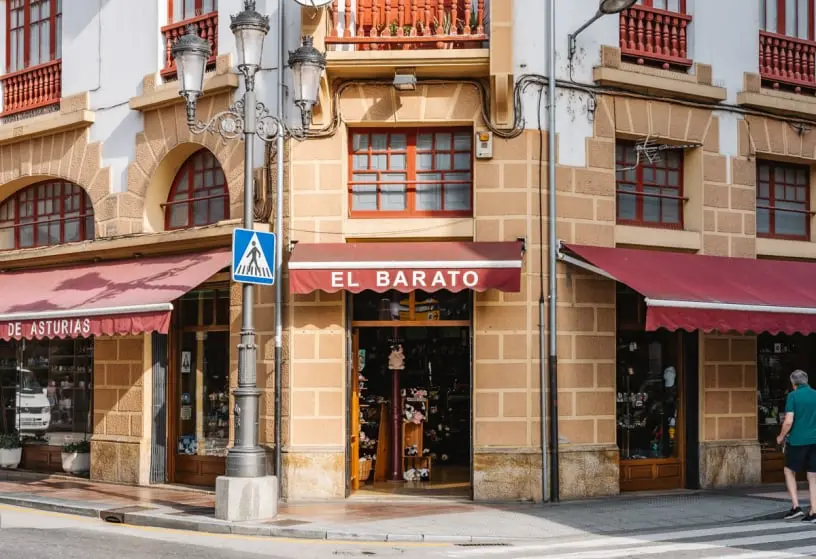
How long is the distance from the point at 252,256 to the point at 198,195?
4063mm

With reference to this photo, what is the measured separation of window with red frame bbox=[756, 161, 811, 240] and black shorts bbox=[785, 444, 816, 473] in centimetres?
471

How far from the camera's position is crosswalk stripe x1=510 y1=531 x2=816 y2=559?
432 inches

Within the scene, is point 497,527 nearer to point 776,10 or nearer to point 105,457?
point 105,457

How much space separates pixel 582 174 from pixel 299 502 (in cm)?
570

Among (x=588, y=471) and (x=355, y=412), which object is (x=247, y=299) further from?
(x=588, y=471)

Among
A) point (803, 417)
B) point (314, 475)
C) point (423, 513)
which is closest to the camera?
point (803, 417)

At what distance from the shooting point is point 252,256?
44.2 feet

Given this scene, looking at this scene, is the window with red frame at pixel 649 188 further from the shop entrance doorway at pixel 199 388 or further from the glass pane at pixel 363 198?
the shop entrance doorway at pixel 199 388

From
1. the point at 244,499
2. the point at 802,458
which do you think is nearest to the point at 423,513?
the point at 244,499

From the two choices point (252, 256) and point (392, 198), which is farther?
point (392, 198)

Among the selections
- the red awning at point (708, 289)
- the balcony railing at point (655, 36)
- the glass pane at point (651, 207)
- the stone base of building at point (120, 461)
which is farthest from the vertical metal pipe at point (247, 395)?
the glass pane at point (651, 207)

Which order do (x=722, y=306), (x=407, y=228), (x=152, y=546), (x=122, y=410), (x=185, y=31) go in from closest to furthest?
1. (x=152, y=546)
2. (x=722, y=306)
3. (x=407, y=228)
4. (x=185, y=31)
5. (x=122, y=410)

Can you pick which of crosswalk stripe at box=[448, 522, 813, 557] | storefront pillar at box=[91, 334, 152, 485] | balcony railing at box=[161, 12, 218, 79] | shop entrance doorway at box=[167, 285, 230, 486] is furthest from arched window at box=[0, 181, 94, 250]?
crosswalk stripe at box=[448, 522, 813, 557]

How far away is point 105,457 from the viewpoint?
1769 centimetres
